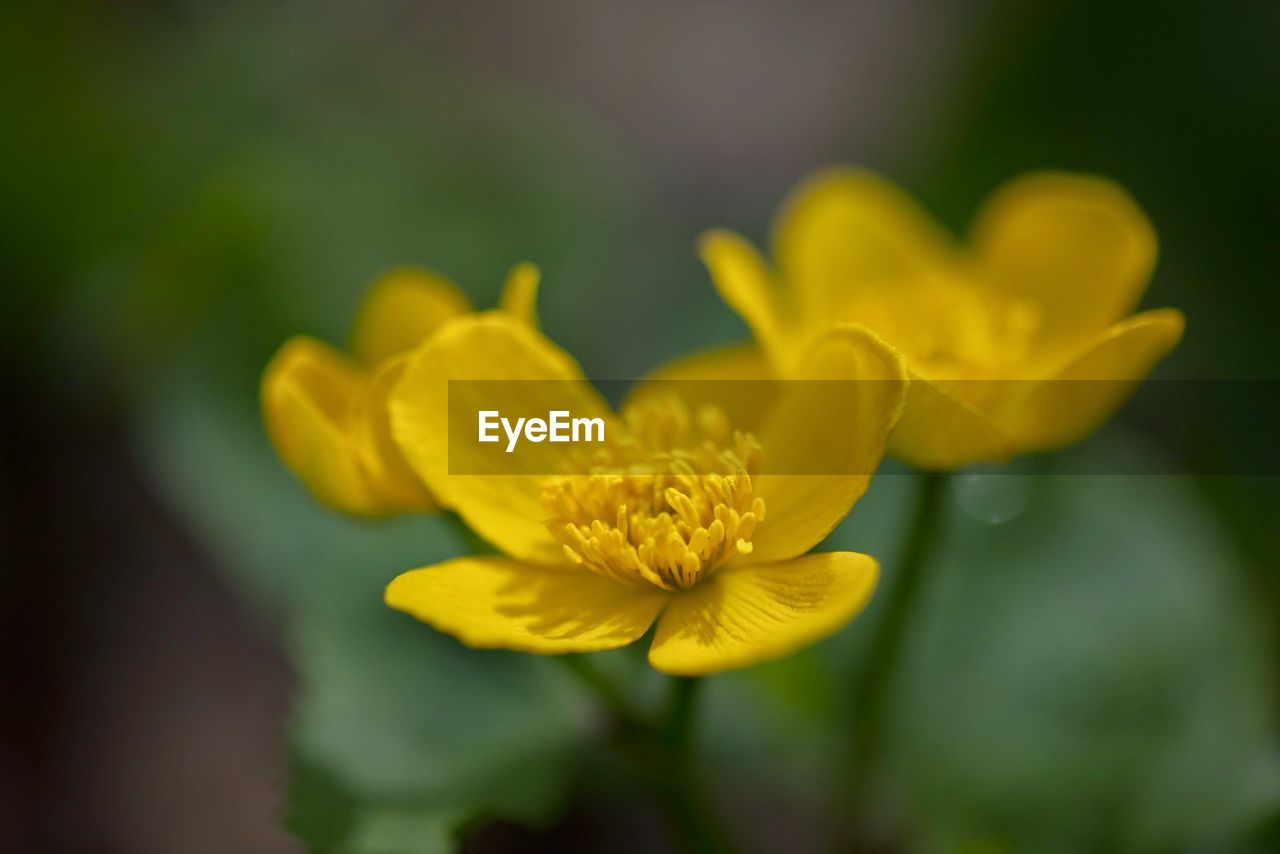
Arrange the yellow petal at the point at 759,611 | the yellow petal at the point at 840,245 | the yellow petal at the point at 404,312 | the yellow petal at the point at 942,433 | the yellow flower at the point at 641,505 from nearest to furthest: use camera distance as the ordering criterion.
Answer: the yellow petal at the point at 759,611, the yellow flower at the point at 641,505, the yellow petal at the point at 942,433, the yellow petal at the point at 404,312, the yellow petal at the point at 840,245

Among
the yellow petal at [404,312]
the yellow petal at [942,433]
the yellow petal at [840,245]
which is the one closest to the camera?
the yellow petal at [942,433]

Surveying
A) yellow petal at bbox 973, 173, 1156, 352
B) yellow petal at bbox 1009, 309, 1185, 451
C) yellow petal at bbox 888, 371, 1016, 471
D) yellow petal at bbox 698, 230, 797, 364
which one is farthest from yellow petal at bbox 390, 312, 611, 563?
yellow petal at bbox 973, 173, 1156, 352

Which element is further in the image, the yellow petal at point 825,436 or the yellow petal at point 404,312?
the yellow petal at point 404,312

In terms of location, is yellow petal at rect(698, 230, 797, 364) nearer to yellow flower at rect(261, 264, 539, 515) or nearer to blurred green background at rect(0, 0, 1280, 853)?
yellow flower at rect(261, 264, 539, 515)

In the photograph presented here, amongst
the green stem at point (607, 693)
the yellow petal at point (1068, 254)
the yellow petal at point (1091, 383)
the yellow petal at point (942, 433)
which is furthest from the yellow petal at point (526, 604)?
the yellow petal at point (1068, 254)

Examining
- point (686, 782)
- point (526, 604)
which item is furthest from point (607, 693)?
point (526, 604)

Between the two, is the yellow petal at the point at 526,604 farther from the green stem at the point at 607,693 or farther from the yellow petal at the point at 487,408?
the green stem at the point at 607,693

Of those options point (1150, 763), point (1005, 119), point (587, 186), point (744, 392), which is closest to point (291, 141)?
point (587, 186)
